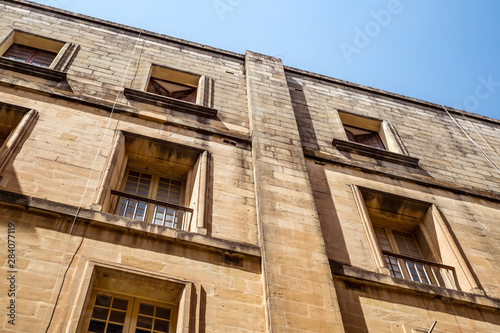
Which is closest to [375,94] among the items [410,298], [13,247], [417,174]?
[417,174]

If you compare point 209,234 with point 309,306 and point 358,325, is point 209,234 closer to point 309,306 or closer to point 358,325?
point 309,306

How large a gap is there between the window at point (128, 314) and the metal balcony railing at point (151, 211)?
5.74ft

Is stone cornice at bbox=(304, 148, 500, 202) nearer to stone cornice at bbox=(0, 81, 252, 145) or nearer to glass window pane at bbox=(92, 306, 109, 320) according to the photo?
stone cornice at bbox=(0, 81, 252, 145)

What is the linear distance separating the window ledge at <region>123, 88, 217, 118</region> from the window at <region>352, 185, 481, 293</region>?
3.80 m

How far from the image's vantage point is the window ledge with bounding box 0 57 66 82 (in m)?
10.2

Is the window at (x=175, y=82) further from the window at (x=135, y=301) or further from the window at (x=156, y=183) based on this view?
the window at (x=135, y=301)

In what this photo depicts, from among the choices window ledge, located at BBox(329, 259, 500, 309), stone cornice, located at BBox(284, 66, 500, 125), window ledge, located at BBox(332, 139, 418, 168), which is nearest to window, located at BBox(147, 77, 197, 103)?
stone cornice, located at BBox(284, 66, 500, 125)

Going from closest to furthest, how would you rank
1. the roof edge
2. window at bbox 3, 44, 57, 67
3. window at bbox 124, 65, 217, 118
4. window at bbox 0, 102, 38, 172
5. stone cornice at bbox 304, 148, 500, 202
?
window at bbox 0, 102, 38, 172 < stone cornice at bbox 304, 148, 500, 202 < window at bbox 124, 65, 217, 118 < window at bbox 3, 44, 57, 67 < the roof edge

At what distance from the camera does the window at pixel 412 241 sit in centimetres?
861

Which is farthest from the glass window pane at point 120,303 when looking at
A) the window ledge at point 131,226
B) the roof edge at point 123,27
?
the roof edge at point 123,27

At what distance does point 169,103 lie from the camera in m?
10.7

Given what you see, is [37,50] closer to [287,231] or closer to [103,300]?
[103,300]

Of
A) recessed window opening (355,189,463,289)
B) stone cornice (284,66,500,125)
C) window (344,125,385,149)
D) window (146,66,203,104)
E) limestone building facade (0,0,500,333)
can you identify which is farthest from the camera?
stone cornice (284,66,500,125)

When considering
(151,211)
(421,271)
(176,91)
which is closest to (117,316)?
(151,211)
